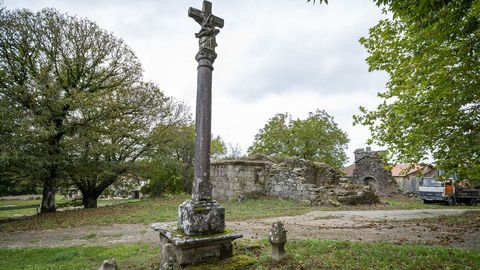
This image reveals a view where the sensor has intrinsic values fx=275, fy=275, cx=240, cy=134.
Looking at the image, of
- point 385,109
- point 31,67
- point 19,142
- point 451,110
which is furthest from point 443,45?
point 31,67

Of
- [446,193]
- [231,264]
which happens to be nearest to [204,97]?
[231,264]

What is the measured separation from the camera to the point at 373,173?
2602cm

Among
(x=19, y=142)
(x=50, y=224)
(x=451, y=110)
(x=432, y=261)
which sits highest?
(x=451, y=110)

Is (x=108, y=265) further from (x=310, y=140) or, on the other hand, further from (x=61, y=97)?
(x=310, y=140)

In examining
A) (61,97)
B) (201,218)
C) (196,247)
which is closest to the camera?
(196,247)

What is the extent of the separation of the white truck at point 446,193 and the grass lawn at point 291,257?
15054mm

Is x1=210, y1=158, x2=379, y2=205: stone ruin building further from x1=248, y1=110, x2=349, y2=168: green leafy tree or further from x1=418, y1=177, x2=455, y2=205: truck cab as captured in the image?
x1=248, y1=110, x2=349, y2=168: green leafy tree

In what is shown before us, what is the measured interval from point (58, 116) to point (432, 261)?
1426cm

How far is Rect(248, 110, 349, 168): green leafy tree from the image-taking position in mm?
30109

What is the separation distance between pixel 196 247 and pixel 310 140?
→ 27.7 metres

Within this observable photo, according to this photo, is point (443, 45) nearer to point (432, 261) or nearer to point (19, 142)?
point (432, 261)

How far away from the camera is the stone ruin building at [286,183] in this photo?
14406mm

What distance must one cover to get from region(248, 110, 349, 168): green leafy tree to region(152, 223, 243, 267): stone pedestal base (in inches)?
1027

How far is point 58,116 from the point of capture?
1255 centimetres
